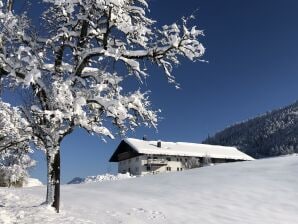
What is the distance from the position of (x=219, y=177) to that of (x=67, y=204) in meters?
12.5

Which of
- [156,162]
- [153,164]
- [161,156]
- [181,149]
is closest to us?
[153,164]

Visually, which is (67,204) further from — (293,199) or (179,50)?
(293,199)

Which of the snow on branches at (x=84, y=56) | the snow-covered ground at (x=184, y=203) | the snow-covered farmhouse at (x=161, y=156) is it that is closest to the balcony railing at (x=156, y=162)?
the snow-covered farmhouse at (x=161, y=156)

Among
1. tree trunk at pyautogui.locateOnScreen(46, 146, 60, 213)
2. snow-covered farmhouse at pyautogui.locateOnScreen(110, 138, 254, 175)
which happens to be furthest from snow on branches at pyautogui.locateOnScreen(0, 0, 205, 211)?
snow-covered farmhouse at pyautogui.locateOnScreen(110, 138, 254, 175)

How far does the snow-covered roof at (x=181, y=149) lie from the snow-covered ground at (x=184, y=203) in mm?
58523

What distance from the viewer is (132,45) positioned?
17.3 m

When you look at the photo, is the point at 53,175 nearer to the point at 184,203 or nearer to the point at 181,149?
the point at 184,203

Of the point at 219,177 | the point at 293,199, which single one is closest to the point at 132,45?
the point at 293,199

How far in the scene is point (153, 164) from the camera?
293 feet

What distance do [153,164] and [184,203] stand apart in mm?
68709

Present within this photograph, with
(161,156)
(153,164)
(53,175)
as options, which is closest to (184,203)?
(53,175)

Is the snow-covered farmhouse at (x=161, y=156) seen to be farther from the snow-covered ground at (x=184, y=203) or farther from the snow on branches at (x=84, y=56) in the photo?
the snow on branches at (x=84, y=56)

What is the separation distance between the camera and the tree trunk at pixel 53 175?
636 inches

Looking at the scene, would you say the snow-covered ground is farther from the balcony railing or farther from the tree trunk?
the balcony railing
